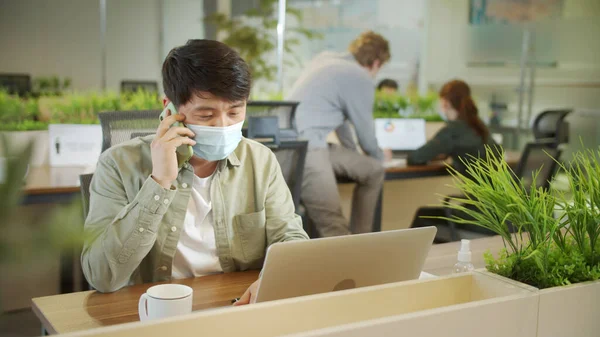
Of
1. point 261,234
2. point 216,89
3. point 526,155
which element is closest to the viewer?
point 216,89

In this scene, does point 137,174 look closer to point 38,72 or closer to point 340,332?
point 340,332

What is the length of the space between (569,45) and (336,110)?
10.6 ft

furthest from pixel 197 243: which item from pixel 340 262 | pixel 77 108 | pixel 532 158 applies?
pixel 532 158

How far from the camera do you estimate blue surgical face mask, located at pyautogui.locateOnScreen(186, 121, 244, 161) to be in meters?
1.50

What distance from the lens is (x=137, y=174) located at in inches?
58.2

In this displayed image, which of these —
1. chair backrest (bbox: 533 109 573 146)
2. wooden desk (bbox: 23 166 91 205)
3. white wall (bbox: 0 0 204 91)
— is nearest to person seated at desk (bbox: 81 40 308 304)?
wooden desk (bbox: 23 166 91 205)

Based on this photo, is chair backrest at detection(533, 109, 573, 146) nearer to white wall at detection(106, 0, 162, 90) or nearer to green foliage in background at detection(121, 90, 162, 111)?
green foliage in background at detection(121, 90, 162, 111)

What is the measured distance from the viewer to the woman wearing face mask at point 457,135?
3.95 meters

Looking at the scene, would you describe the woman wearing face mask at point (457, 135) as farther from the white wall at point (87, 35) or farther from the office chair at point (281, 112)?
the white wall at point (87, 35)

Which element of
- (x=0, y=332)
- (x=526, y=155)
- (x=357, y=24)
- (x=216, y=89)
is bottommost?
(x=526, y=155)

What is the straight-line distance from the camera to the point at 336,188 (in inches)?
145

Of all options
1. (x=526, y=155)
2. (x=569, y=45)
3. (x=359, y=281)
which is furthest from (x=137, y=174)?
(x=569, y=45)

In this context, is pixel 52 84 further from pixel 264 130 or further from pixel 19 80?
pixel 264 130

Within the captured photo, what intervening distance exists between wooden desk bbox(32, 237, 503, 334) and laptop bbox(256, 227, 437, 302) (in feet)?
0.98
